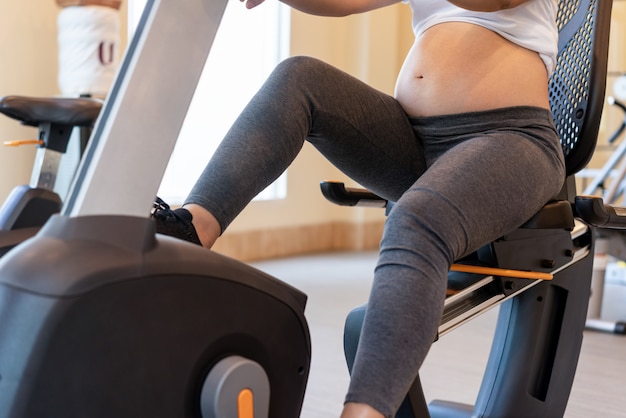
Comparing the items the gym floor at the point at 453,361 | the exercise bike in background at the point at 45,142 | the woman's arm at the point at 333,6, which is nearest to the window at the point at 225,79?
the gym floor at the point at 453,361

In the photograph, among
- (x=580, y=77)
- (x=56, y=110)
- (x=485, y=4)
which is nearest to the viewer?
(x=485, y=4)

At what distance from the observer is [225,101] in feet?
11.6

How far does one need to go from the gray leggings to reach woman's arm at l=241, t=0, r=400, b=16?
0.07m

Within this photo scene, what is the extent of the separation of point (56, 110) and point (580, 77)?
1.24 m

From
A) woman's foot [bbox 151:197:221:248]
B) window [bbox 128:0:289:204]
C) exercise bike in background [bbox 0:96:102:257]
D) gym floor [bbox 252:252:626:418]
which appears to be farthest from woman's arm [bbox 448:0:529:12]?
window [bbox 128:0:289:204]

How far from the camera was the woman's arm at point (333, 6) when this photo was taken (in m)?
1.06

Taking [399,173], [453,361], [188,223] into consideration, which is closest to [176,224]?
[188,223]

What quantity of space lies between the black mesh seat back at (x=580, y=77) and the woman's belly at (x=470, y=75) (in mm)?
158

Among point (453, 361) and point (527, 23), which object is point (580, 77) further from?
point (453, 361)

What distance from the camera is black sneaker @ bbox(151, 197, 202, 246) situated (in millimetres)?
882

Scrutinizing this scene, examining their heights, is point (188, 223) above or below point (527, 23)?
below

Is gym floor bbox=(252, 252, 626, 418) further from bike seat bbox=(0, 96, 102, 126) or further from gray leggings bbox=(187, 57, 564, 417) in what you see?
bike seat bbox=(0, 96, 102, 126)

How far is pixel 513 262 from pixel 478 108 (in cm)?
24

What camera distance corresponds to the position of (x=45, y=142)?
6.44 ft
